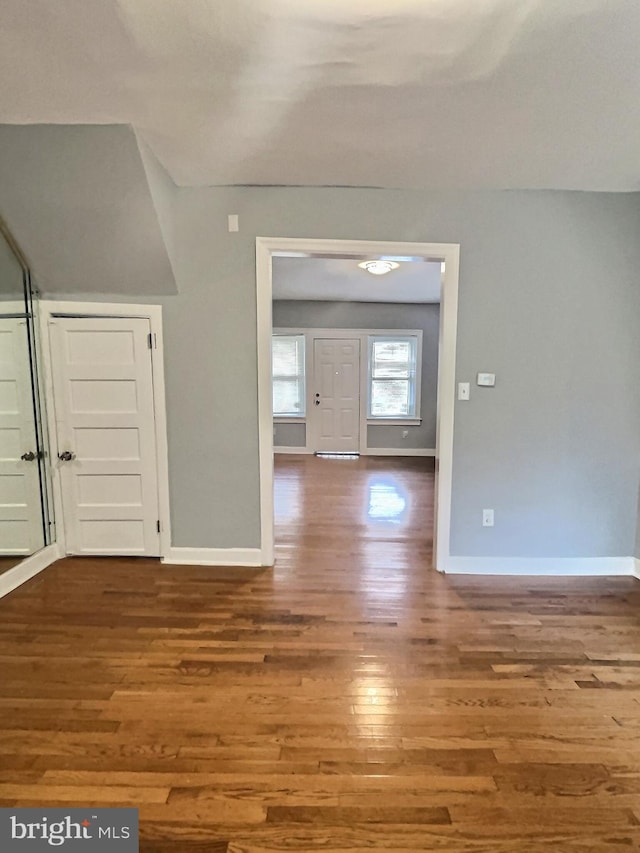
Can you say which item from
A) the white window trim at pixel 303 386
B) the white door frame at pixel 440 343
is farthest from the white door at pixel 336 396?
the white door frame at pixel 440 343

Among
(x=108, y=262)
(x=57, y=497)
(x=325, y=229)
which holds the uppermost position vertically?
(x=325, y=229)

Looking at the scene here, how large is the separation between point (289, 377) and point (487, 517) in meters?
4.88

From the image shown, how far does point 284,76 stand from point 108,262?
5.40 ft

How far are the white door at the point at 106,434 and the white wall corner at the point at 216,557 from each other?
0.20 meters

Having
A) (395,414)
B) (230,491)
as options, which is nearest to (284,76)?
(230,491)

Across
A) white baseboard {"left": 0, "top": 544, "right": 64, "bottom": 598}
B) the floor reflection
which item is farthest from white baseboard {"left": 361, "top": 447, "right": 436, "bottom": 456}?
white baseboard {"left": 0, "top": 544, "right": 64, "bottom": 598}

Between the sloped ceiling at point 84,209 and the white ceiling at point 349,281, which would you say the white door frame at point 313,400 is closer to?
the white ceiling at point 349,281

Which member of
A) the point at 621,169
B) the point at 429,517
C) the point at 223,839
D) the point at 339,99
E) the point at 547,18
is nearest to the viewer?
the point at 223,839

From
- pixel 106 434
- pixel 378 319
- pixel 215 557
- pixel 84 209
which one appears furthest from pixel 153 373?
pixel 378 319

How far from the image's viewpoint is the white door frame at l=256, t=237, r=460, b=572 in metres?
2.79

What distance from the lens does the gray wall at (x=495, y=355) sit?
109 inches

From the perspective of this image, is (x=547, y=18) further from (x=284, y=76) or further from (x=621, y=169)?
(x=621, y=169)

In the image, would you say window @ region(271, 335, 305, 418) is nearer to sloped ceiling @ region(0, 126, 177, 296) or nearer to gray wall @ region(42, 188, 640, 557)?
gray wall @ region(42, 188, 640, 557)

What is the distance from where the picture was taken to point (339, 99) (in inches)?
75.4
